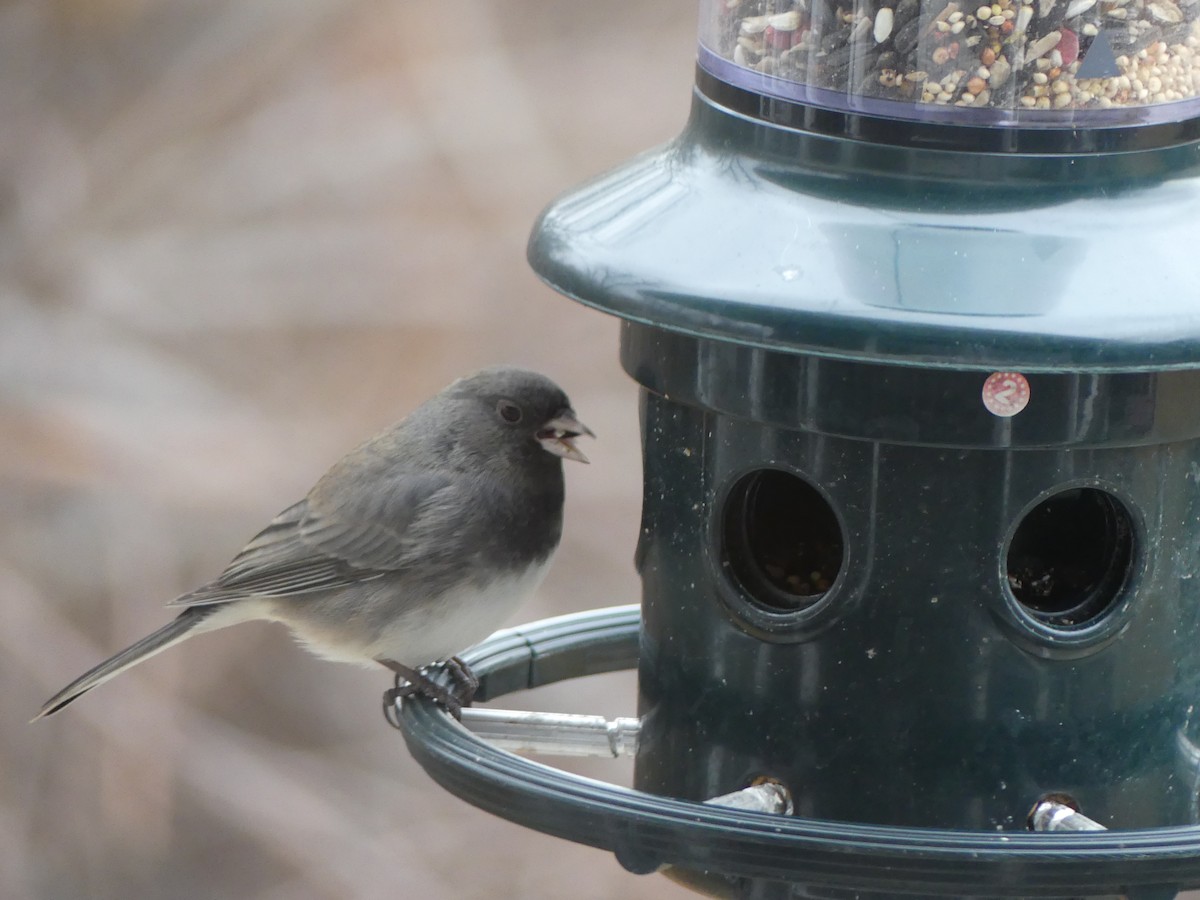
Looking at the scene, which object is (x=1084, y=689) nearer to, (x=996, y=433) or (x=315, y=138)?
(x=996, y=433)

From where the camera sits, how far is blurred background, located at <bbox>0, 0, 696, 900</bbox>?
6.50 m

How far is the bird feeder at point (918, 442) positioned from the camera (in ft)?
7.96

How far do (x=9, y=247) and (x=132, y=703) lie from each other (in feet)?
5.68

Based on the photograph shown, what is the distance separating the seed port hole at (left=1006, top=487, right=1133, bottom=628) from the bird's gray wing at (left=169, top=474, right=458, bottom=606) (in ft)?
4.35

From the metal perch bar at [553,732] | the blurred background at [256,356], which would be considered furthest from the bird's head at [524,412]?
the blurred background at [256,356]

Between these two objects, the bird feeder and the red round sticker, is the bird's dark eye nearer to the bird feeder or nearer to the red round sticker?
the bird feeder

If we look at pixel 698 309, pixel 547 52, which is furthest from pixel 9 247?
pixel 698 309

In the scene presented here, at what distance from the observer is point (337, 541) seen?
159 inches

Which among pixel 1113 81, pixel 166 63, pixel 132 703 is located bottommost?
pixel 132 703

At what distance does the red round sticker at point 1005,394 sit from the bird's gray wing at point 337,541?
1.50 metres

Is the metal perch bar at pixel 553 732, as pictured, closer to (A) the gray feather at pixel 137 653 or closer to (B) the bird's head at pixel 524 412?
(B) the bird's head at pixel 524 412

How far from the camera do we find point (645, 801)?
8.27ft

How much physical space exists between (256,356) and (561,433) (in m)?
3.28

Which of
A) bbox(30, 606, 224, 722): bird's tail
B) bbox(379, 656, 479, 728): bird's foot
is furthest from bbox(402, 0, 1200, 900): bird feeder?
bbox(30, 606, 224, 722): bird's tail
